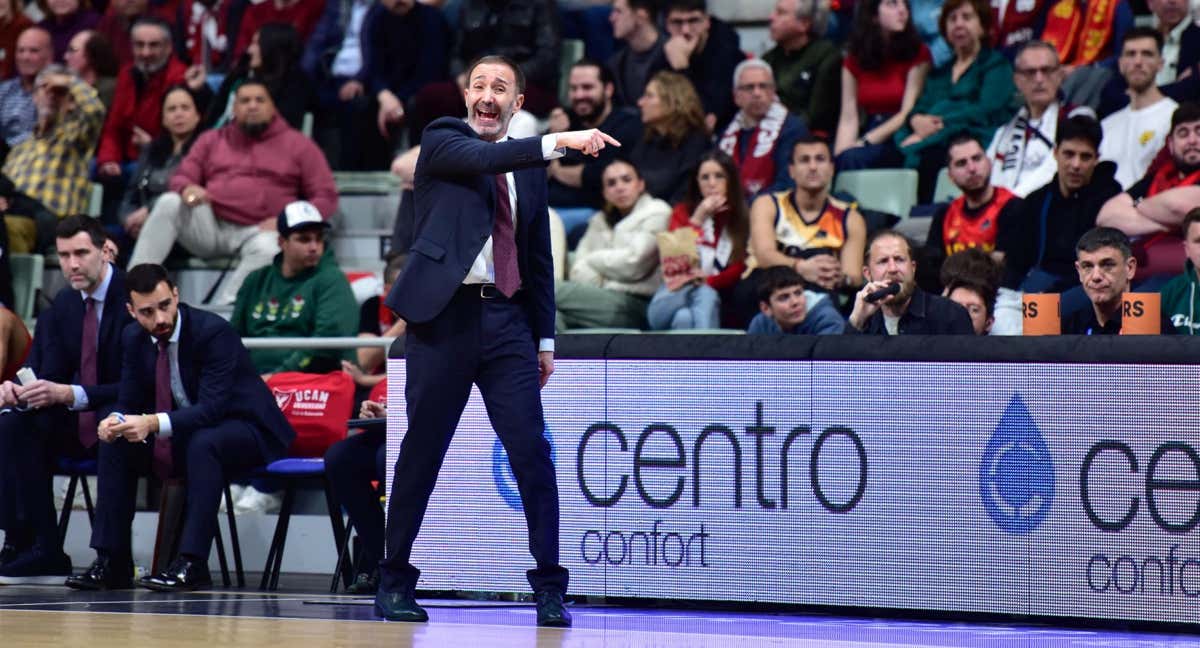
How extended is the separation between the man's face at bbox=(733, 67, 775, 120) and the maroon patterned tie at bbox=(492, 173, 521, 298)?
4.69 metres

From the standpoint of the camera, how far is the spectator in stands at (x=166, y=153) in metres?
12.0

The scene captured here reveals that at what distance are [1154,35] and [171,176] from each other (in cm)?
590

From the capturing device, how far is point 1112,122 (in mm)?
9492

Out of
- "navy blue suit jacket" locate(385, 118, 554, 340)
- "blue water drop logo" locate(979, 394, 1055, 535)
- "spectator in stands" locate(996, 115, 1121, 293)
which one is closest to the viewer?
"navy blue suit jacket" locate(385, 118, 554, 340)

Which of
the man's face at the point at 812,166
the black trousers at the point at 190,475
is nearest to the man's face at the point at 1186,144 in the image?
the man's face at the point at 812,166

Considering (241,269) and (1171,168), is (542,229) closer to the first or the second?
(1171,168)

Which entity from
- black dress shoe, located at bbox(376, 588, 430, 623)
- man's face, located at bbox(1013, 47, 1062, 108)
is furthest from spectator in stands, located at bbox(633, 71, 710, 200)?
black dress shoe, located at bbox(376, 588, 430, 623)

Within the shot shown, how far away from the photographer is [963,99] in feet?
33.8

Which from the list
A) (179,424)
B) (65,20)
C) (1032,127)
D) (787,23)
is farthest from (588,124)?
(65,20)

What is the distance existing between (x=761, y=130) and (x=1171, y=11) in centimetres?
228

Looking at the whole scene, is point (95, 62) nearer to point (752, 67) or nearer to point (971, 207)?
point (752, 67)

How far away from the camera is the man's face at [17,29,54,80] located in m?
12.9

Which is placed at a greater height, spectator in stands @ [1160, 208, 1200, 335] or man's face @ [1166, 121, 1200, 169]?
man's face @ [1166, 121, 1200, 169]

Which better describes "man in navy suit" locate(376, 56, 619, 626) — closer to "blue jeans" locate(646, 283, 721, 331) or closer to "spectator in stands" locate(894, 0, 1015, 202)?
"blue jeans" locate(646, 283, 721, 331)
